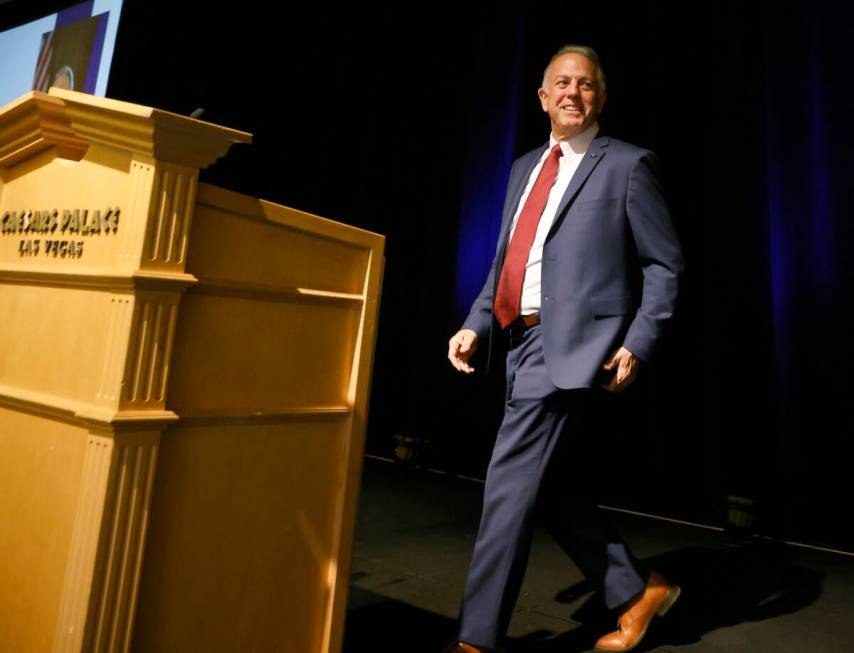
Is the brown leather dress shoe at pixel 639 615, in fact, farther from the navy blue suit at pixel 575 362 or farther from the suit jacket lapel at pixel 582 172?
the suit jacket lapel at pixel 582 172

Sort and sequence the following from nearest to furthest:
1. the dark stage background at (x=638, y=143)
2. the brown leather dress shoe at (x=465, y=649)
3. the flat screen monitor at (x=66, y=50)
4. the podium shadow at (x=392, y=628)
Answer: the brown leather dress shoe at (x=465, y=649)
the podium shadow at (x=392, y=628)
the dark stage background at (x=638, y=143)
the flat screen monitor at (x=66, y=50)

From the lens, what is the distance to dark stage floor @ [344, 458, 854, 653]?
61.8 inches

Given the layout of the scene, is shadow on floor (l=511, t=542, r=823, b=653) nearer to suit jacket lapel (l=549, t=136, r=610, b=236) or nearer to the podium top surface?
suit jacket lapel (l=549, t=136, r=610, b=236)

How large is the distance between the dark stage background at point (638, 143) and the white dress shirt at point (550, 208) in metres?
1.45

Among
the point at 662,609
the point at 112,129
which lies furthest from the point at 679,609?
the point at 112,129

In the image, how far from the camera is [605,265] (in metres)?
1.46

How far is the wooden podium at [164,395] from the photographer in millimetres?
897

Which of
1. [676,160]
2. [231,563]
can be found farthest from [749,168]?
[231,563]

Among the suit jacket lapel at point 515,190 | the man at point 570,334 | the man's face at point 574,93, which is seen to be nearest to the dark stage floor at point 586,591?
the man at point 570,334

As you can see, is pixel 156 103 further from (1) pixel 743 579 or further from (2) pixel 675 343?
(1) pixel 743 579

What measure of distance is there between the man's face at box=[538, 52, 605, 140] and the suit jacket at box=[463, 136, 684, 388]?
0.25 ft

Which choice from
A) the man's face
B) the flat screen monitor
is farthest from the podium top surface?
the flat screen monitor

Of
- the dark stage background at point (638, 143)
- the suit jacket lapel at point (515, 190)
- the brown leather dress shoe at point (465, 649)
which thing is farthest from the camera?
the dark stage background at point (638, 143)

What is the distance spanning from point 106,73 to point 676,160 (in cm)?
315
